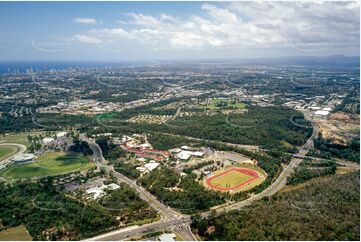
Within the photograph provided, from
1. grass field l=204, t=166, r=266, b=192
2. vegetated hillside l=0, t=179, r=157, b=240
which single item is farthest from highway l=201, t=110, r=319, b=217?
vegetated hillside l=0, t=179, r=157, b=240

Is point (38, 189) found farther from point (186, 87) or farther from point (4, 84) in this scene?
point (4, 84)

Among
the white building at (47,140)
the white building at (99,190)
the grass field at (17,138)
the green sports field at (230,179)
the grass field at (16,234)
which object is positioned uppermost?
the white building at (47,140)

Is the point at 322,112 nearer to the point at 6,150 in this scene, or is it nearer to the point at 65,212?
the point at 65,212

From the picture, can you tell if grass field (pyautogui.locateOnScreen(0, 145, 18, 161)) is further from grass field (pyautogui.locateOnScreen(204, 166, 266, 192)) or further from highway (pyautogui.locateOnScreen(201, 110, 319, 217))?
highway (pyautogui.locateOnScreen(201, 110, 319, 217))

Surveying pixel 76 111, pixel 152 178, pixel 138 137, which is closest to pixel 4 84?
pixel 76 111

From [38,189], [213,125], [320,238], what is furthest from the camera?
[213,125]

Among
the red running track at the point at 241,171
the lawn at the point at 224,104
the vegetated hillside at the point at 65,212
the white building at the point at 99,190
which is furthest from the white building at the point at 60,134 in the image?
the lawn at the point at 224,104

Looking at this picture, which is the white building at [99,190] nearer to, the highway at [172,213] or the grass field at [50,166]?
the highway at [172,213]
